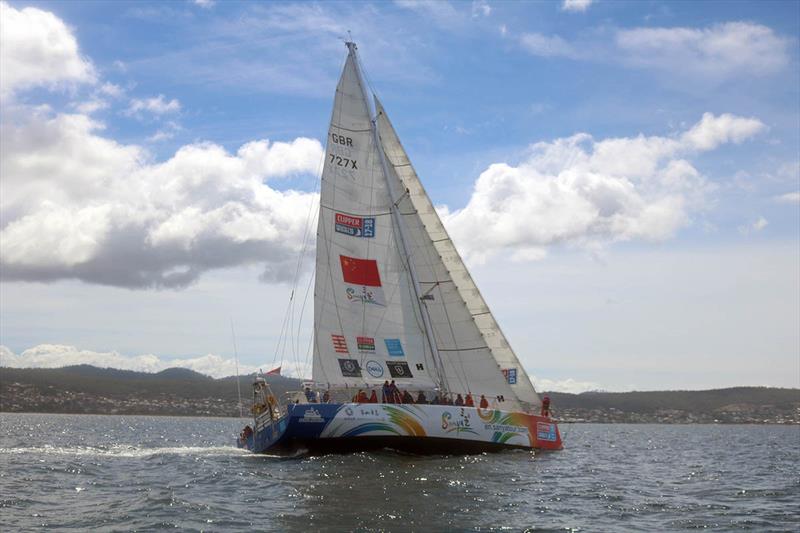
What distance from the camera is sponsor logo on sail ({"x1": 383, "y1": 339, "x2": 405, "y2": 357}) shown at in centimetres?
3588

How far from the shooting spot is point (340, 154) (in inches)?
1463

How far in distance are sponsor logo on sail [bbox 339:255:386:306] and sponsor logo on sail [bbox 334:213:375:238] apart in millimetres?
1113

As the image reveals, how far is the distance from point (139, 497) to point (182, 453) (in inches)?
762

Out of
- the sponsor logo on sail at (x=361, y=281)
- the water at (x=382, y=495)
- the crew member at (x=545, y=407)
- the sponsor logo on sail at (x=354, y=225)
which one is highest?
the sponsor logo on sail at (x=354, y=225)

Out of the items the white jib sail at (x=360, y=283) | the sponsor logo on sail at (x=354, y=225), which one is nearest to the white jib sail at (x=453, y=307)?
the white jib sail at (x=360, y=283)

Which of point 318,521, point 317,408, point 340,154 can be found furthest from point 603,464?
point 318,521

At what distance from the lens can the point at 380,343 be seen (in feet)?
118

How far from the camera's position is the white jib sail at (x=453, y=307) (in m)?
38.2

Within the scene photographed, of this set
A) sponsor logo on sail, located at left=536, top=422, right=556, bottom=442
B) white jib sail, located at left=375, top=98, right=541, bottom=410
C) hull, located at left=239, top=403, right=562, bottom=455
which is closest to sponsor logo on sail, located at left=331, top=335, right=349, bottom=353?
hull, located at left=239, top=403, right=562, bottom=455

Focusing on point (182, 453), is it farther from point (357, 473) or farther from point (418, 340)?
point (357, 473)

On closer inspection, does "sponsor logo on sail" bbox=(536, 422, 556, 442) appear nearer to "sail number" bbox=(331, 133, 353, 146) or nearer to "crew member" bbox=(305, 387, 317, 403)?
"crew member" bbox=(305, 387, 317, 403)

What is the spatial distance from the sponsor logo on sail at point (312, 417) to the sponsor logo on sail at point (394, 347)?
16.5 feet

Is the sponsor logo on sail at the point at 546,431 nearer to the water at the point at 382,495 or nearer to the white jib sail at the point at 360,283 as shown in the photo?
the water at the point at 382,495

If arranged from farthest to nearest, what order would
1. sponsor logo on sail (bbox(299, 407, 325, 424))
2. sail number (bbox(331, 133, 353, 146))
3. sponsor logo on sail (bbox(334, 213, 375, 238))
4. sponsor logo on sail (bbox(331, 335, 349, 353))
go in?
sail number (bbox(331, 133, 353, 146))
sponsor logo on sail (bbox(334, 213, 375, 238))
sponsor logo on sail (bbox(331, 335, 349, 353))
sponsor logo on sail (bbox(299, 407, 325, 424))
